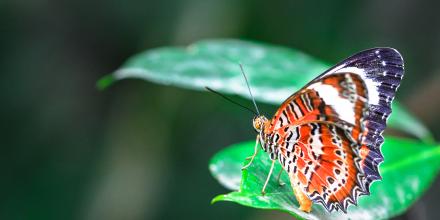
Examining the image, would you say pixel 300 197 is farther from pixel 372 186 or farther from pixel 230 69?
pixel 230 69

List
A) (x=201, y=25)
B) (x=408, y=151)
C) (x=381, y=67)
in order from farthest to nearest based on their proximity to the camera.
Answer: (x=201, y=25)
(x=408, y=151)
(x=381, y=67)

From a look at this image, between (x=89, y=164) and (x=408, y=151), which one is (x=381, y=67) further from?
(x=89, y=164)

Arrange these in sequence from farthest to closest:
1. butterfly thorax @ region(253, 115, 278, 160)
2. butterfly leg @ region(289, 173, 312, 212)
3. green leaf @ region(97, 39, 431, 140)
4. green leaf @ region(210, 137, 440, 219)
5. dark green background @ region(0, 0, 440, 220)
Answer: dark green background @ region(0, 0, 440, 220) → green leaf @ region(97, 39, 431, 140) → butterfly thorax @ region(253, 115, 278, 160) → butterfly leg @ region(289, 173, 312, 212) → green leaf @ region(210, 137, 440, 219)

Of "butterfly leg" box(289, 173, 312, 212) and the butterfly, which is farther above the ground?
the butterfly

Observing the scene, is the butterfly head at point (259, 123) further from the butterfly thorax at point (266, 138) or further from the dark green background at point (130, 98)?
the dark green background at point (130, 98)

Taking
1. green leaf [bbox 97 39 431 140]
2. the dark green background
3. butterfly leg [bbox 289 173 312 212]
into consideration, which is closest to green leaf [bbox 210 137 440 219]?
butterfly leg [bbox 289 173 312 212]

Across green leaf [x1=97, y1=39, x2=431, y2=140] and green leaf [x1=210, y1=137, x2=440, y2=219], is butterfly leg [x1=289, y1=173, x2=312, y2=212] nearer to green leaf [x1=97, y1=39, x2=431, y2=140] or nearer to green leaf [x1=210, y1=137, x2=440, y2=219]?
green leaf [x1=210, y1=137, x2=440, y2=219]

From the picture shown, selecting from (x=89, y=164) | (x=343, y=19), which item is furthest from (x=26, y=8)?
(x=343, y=19)
